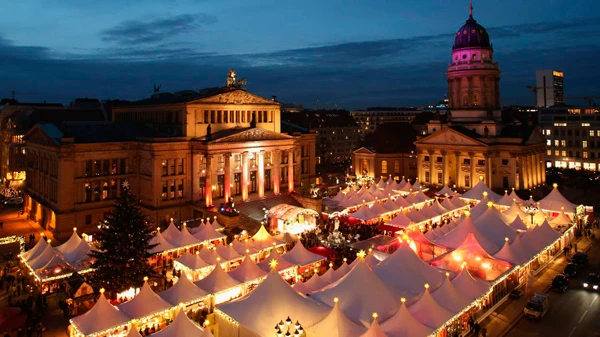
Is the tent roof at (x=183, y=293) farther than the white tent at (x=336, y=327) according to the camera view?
Yes

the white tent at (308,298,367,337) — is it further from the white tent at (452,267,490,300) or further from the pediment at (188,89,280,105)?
the pediment at (188,89,280,105)

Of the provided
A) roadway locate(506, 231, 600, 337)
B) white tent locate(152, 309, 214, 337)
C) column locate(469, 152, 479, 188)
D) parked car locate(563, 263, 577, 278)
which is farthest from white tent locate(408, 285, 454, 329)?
column locate(469, 152, 479, 188)

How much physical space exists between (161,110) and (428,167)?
4137 centimetres

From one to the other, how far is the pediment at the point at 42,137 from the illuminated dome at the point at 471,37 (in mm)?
→ 61159

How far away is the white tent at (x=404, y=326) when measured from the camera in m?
20.6

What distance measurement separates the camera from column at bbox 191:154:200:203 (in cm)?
5191

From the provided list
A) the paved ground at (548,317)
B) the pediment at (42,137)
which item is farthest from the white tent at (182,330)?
the pediment at (42,137)

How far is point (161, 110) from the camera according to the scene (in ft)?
185

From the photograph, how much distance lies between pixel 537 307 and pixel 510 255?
575 centimetres

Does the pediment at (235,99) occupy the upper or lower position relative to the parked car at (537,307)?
upper

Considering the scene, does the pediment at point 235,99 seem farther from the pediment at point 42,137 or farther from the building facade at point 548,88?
the building facade at point 548,88

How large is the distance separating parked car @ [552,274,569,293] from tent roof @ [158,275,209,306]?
22.6m

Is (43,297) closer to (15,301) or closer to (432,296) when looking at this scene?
(15,301)

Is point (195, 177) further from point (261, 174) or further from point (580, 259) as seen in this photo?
point (580, 259)
